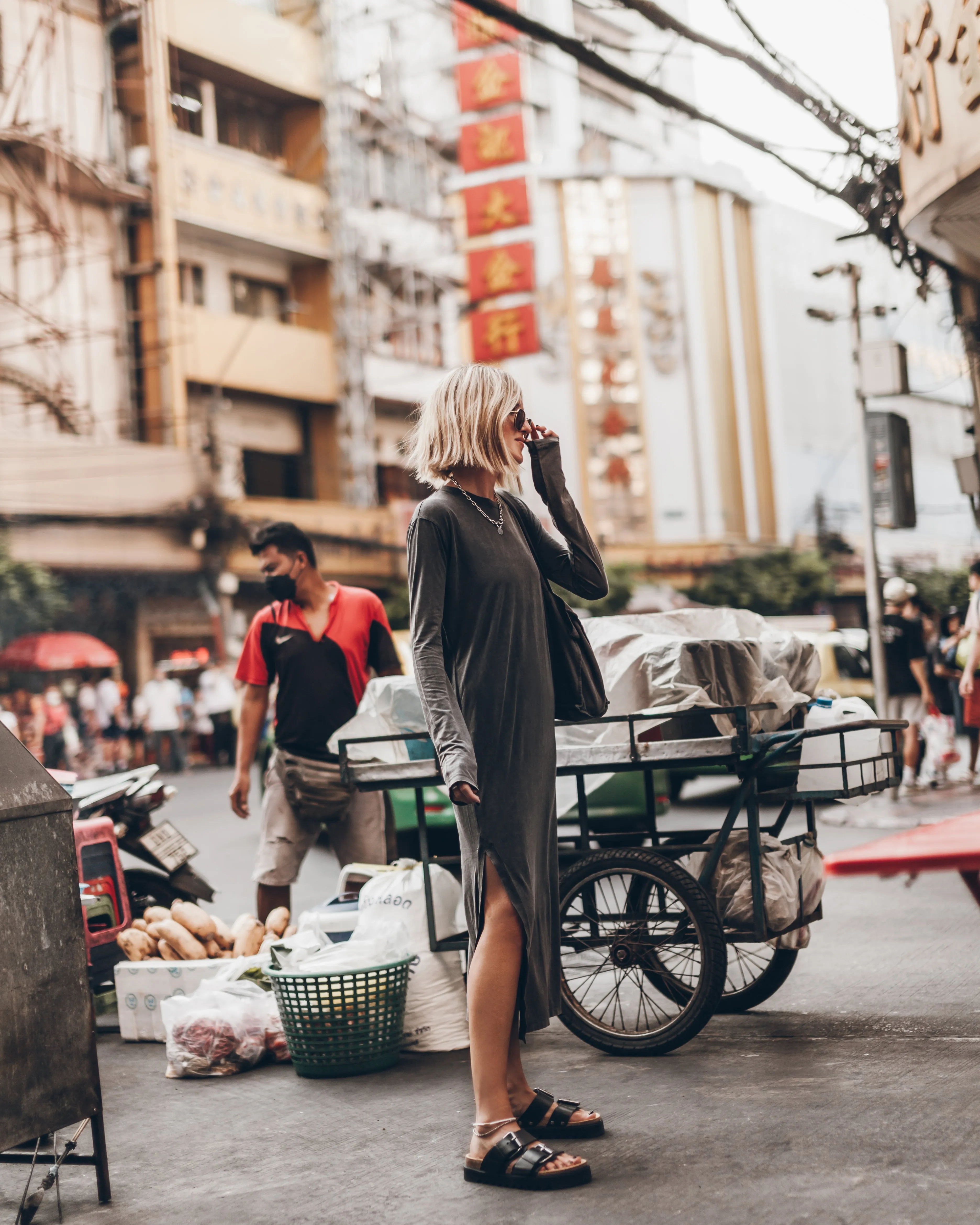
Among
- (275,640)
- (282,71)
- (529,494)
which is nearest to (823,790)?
(275,640)

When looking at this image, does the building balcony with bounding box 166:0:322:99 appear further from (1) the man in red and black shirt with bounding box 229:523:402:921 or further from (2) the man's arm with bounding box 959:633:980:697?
(1) the man in red and black shirt with bounding box 229:523:402:921

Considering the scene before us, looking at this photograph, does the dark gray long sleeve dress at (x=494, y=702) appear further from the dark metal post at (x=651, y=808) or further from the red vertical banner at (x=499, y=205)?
the red vertical banner at (x=499, y=205)

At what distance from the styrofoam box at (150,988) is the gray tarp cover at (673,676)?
1.06 metres

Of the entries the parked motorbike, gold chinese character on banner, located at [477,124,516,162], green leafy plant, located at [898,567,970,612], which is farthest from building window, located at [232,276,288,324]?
the parked motorbike

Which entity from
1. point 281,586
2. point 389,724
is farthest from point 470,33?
point 389,724

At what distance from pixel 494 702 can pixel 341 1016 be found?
158 centimetres

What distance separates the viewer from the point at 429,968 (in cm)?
492

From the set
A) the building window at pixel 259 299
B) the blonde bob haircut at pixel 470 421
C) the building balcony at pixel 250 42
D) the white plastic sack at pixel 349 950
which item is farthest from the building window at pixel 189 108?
the blonde bob haircut at pixel 470 421

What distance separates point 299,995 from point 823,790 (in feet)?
6.19

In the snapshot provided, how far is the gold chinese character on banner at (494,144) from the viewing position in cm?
2905

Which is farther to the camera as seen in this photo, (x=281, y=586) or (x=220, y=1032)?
(x=281, y=586)

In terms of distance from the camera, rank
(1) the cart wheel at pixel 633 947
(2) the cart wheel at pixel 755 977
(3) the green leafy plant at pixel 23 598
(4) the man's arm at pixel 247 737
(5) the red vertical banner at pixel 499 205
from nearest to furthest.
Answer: (1) the cart wheel at pixel 633 947, (2) the cart wheel at pixel 755 977, (4) the man's arm at pixel 247 737, (3) the green leafy plant at pixel 23 598, (5) the red vertical banner at pixel 499 205

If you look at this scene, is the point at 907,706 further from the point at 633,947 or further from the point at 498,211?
the point at 498,211

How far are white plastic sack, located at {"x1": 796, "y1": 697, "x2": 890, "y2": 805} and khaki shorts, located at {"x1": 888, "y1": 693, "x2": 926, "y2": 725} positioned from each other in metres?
7.70
